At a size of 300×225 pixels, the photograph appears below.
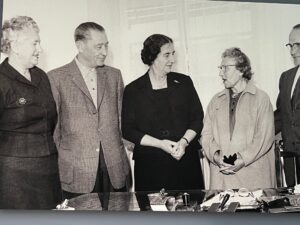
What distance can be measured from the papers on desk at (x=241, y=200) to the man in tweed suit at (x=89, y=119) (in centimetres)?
36

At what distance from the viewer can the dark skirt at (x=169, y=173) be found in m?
1.68

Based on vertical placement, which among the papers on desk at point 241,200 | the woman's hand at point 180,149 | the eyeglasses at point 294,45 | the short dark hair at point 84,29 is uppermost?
the short dark hair at point 84,29

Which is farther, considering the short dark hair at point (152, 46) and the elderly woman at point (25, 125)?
the short dark hair at point (152, 46)

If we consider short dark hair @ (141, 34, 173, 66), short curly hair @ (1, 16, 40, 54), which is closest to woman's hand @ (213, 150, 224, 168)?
short dark hair @ (141, 34, 173, 66)

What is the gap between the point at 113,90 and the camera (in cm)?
176

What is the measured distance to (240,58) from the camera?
177cm

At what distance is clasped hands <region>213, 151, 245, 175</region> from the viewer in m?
1.68

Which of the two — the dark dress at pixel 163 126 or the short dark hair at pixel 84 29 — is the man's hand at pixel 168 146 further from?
the short dark hair at pixel 84 29

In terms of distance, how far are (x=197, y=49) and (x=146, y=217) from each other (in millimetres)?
735

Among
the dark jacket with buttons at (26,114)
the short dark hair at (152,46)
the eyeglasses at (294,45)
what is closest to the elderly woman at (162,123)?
the short dark hair at (152,46)

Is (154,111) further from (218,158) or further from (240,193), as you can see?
(240,193)

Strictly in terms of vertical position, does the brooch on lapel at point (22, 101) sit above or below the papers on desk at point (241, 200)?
above

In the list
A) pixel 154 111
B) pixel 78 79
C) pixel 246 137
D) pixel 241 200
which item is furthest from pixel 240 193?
pixel 78 79

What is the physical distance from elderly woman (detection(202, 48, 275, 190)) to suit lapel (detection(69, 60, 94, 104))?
52cm
